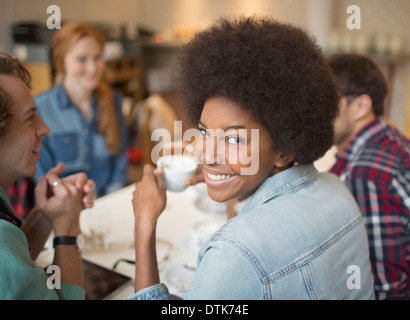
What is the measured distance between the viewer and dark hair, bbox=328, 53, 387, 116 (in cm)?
→ 149

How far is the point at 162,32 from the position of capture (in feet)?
19.5

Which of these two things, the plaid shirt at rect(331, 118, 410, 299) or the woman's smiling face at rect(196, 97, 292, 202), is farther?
the plaid shirt at rect(331, 118, 410, 299)

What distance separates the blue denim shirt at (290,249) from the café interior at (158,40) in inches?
27.3

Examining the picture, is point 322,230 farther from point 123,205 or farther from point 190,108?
point 123,205

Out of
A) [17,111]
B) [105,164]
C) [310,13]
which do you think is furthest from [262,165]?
[310,13]

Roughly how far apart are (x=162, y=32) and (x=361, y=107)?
4.91m

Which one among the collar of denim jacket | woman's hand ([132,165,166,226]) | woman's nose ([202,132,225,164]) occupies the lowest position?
woman's hand ([132,165,166,226])

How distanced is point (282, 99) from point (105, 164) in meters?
1.68

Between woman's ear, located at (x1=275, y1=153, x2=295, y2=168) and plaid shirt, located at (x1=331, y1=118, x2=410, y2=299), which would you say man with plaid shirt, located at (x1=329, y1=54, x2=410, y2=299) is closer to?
plaid shirt, located at (x1=331, y1=118, x2=410, y2=299)

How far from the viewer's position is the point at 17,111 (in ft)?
2.73

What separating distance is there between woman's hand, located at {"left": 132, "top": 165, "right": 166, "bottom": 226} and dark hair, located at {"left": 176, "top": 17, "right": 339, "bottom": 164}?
0.88 feet

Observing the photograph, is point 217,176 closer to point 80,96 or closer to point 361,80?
point 361,80

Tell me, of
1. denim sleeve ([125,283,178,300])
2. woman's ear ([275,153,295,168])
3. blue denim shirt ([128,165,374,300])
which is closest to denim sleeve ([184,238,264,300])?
blue denim shirt ([128,165,374,300])

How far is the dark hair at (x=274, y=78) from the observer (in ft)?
2.59
